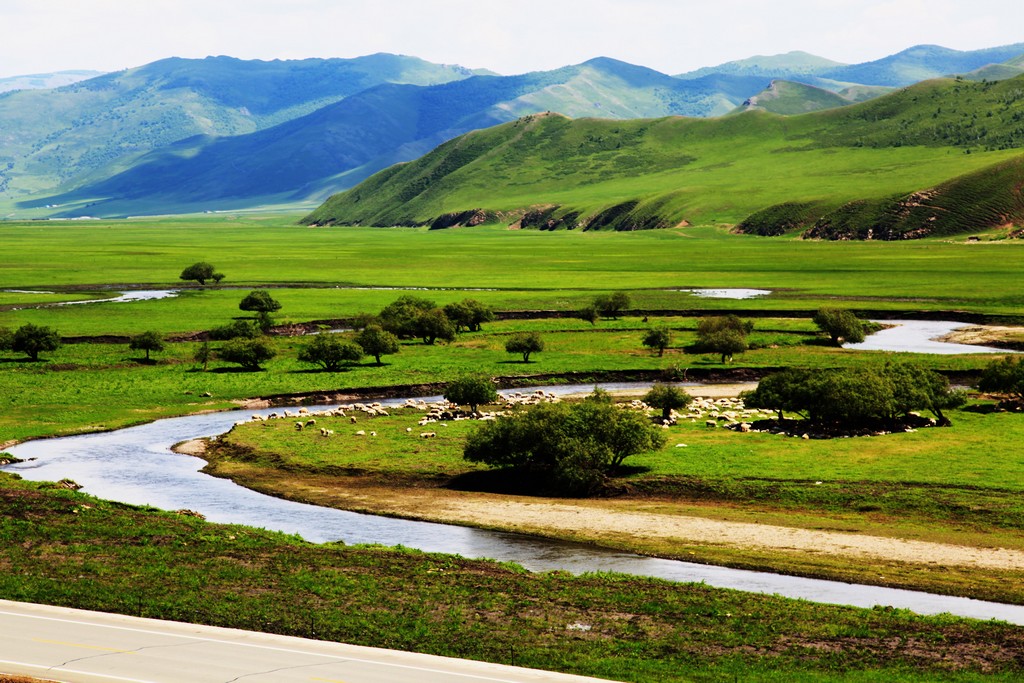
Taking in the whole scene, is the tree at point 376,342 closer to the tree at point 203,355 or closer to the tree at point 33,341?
the tree at point 203,355

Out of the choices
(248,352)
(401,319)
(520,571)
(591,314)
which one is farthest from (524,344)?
(520,571)

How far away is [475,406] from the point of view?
83.6 m

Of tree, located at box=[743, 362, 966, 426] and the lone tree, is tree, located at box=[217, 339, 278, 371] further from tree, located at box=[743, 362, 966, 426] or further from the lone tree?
tree, located at box=[743, 362, 966, 426]

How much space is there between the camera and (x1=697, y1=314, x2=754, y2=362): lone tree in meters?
110

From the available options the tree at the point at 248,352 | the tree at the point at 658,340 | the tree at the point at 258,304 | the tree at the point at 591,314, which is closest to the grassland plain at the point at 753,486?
the tree at the point at 248,352

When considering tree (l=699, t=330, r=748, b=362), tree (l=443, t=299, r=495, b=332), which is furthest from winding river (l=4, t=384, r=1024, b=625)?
tree (l=443, t=299, r=495, b=332)

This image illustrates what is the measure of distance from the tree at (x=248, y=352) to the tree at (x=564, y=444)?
46.1 metres

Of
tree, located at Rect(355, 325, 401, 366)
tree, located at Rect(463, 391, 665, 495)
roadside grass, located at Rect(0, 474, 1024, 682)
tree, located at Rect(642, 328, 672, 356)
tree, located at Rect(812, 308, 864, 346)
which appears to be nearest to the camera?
roadside grass, located at Rect(0, 474, 1024, 682)

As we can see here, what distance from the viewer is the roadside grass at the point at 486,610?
116 feet

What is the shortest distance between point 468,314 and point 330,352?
28784 millimetres

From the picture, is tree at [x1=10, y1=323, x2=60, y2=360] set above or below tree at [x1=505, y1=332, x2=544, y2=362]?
above

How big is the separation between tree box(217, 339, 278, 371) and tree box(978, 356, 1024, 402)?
60.9m

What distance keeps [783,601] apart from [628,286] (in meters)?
148

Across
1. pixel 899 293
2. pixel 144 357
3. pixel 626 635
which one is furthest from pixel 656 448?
pixel 899 293
